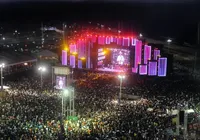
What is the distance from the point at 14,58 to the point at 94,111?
869 inches

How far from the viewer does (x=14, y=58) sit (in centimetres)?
4144

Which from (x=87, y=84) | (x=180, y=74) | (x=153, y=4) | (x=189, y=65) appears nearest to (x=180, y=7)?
(x=153, y=4)

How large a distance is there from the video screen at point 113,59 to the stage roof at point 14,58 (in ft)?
30.4

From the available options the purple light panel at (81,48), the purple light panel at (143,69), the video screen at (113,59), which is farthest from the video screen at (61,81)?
the purple light panel at (81,48)

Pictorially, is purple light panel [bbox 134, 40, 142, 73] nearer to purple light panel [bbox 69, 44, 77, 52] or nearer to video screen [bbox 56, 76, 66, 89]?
purple light panel [bbox 69, 44, 77, 52]

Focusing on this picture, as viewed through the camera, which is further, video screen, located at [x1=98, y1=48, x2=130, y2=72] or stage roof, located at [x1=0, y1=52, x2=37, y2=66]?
video screen, located at [x1=98, y1=48, x2=130, y2=72]

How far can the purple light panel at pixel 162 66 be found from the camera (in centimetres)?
3825

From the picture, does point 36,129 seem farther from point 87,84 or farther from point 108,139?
point 87,84

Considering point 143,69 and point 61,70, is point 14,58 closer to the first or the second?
point 143,69

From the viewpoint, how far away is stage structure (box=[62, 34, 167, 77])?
127 feet

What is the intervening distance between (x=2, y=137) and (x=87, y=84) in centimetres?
1672

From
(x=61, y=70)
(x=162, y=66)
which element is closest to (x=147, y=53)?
(x=162, y=66)

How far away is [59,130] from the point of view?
18.5 m

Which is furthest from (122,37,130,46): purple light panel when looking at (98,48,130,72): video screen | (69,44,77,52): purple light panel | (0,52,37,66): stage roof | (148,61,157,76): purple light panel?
(0,52,37,66): stage roof
